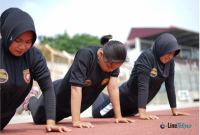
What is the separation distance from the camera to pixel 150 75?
12.0 ft

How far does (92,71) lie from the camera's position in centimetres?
287

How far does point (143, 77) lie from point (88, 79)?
1.05 m

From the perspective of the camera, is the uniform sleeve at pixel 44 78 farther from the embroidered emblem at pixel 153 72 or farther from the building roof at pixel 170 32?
the building roof at pixel 170 32

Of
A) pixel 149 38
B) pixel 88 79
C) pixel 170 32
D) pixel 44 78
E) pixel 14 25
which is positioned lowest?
pixel 88 79

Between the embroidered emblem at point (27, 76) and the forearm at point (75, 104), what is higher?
the embroidered emblem at point (27, 76)

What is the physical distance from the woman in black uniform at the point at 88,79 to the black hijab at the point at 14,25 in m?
0.79

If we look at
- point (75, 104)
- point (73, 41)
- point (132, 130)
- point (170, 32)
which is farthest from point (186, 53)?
point (132, 130)

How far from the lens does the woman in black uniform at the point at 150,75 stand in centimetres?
339

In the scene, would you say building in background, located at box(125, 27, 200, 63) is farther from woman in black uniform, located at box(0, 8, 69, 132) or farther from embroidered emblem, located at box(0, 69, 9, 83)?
embroidered emblem, located at box(0, 69, 9, 83)

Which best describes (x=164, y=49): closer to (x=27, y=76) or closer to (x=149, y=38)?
(x=27, y=76)

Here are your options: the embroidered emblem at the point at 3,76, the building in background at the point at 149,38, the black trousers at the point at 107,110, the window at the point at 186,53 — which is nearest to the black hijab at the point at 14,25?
the embroidered emblem at the point at 3,76

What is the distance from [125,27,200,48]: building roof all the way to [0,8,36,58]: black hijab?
29.9m

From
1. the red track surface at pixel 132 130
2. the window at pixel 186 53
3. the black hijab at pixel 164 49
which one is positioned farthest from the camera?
the window at pixel 186 53

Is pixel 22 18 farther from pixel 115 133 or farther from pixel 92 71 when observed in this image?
pixel 115 133
